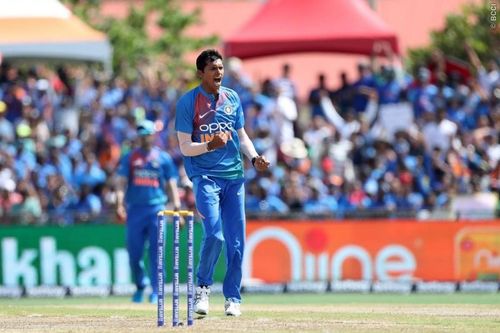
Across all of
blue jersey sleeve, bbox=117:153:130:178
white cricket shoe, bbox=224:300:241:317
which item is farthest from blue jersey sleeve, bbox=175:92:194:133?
blue jersey sleeve, bbox=117:153:130:178

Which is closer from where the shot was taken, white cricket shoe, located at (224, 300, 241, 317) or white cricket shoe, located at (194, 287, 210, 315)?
white cricket shoe, located at (194, 287, 210, 315)

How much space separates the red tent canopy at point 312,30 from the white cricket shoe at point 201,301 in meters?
14.3

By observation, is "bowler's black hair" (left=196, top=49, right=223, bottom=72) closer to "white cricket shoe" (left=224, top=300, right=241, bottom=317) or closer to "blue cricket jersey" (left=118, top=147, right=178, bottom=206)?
"white cricket shoe" (left=224, top=300, right=241, bottom=317)

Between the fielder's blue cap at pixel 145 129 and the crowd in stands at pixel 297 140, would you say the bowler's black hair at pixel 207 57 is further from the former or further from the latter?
the crowd in stands at pixel 297 140

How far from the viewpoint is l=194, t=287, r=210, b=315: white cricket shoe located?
529 inches

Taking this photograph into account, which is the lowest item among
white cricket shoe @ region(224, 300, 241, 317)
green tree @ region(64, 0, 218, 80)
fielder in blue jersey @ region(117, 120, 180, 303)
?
white cricket shoe @ region(224, 300, 241, 317)

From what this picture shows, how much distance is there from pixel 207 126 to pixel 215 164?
0.39 m

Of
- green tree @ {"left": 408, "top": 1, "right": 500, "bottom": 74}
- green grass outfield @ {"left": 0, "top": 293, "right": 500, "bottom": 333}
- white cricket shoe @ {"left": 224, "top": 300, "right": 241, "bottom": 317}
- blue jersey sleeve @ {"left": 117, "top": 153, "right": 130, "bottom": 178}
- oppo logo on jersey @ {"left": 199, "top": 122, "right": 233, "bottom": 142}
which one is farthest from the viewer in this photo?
green tree @ {"left": 408, "top": 1, "right": 500, "bottom": 74}

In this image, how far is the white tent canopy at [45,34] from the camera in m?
27.0

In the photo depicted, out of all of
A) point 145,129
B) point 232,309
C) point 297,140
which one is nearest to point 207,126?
point 232,309

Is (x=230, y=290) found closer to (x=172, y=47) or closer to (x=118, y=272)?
(x=118, y=272)

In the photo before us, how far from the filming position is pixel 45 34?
2761 cm

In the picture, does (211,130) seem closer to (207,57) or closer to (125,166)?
(207,57)

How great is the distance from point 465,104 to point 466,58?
9181 mm
